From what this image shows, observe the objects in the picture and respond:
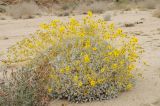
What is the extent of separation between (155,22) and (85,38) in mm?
10204

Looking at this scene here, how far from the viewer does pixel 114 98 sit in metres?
6.08

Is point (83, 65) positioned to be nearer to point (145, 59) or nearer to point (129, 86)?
point (129, 86)

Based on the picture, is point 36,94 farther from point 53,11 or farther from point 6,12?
point 53,11

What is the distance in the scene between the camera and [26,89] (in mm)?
5152

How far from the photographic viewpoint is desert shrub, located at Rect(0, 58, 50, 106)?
5.03m

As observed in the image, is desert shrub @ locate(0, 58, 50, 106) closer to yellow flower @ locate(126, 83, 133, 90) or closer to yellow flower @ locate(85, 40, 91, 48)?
yellow flower @ locate(85, 40, 91, 48)

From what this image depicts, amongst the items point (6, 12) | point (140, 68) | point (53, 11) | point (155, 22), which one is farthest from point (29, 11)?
point (140, 68)

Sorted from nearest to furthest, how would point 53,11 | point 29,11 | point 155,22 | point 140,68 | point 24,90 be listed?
point 24,90 < point 140,68 < point 155,22 < point 29,11 < point 53,11

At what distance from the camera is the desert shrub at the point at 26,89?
5027 millimetres

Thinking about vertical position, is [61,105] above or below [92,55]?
below

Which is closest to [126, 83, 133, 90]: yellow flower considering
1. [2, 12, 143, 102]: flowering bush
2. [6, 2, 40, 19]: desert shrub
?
[2, 12, 143, 102]: flowering bush

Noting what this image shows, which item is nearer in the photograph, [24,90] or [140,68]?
[24,90]

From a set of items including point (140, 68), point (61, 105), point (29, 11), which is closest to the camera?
point (61, 105)

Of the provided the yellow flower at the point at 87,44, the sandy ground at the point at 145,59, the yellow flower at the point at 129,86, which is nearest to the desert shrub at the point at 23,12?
the sandy ground at the point at 145,59
